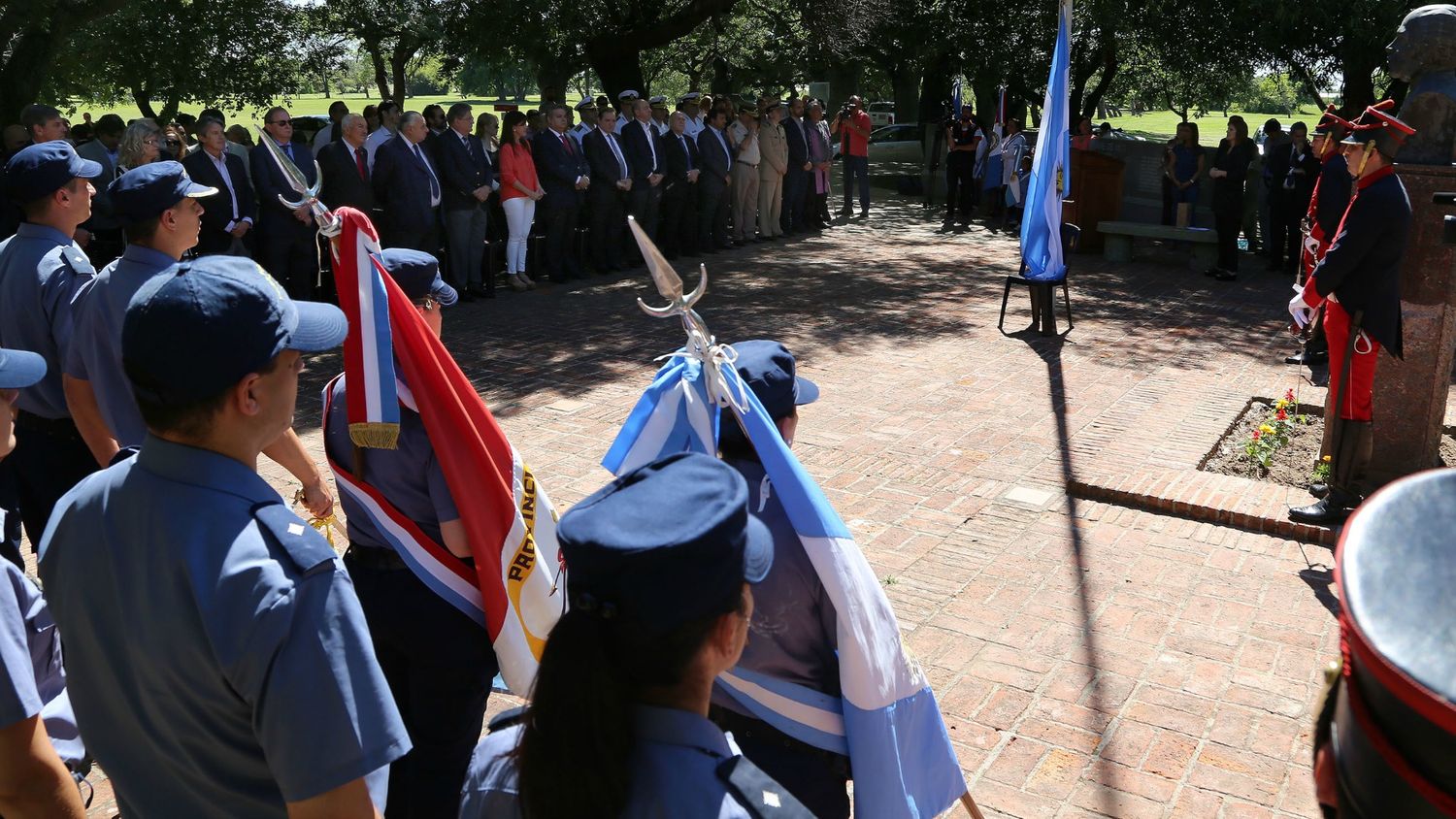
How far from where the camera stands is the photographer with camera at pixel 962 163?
20.2m

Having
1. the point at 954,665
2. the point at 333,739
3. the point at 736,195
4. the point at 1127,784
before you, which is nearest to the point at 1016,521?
the point at 954,665

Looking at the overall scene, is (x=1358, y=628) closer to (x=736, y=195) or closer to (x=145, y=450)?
(x=145, y=450)

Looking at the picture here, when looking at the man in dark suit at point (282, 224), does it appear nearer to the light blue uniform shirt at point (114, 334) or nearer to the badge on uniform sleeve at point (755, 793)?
the light blue uniform shirt at point (114, 334)

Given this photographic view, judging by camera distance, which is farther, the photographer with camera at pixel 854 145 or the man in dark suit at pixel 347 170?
the photographer with camera at pixel 854 145

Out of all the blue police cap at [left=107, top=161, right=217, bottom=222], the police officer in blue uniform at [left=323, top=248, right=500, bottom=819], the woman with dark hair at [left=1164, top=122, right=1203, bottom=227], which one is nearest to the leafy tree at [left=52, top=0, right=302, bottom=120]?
the woman with dark hair at [left=1164, top=122, right=1203, bottom=227]

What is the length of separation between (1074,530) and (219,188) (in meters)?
8.50

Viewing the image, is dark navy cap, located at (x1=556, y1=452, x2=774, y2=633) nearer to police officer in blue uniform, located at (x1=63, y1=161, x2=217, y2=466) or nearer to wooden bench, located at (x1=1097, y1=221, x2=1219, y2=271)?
police officer in blue uniform, located at (x1=63, y1=161, x2=217, y2=466)

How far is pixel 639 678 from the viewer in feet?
5.84

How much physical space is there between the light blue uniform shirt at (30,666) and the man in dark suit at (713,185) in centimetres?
1417

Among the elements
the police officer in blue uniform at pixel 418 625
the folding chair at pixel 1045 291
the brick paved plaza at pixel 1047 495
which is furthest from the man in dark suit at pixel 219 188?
the police officer in blue uniform at pixel 418 625

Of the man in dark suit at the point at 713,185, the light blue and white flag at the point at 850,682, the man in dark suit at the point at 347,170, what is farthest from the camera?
the man in dark suit at the point at 713,185

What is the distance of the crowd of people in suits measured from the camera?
11.4 meters

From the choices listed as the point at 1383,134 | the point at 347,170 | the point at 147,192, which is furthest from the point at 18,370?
the point at 347,170

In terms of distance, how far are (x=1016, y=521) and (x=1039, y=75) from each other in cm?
2184
